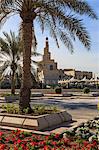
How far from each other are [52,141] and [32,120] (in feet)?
7.85

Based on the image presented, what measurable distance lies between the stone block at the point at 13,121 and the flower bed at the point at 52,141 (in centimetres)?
110

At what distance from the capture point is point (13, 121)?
35.0 ft

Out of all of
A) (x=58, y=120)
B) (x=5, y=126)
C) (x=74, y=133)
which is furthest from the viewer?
(x=58, y=120)

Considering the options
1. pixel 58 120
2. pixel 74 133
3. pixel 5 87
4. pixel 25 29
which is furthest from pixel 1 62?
pixel 74 133

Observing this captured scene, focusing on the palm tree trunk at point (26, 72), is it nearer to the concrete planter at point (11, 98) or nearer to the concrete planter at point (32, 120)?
the concrete planter at point (32, 120)

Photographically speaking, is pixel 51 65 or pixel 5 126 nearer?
pixel 5 126

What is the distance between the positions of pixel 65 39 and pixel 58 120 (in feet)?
14.7

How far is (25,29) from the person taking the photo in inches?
503

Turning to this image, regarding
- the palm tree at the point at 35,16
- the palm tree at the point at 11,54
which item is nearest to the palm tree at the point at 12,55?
the palm tree at the point at 11,54

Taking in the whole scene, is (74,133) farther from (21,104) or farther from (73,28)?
(73,28)

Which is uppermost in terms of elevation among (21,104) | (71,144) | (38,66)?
(38,66)

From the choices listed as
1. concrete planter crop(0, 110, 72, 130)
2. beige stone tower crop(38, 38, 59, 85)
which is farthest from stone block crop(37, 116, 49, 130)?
beige stone tower crop(38, 38, 59, 85)

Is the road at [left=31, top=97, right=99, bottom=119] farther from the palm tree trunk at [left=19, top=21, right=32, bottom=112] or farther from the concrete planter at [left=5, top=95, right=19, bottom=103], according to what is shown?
the palm tree trunk at [left=19, top=21, right=32, bottom=112]

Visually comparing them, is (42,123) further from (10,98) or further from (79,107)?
(10,98)
